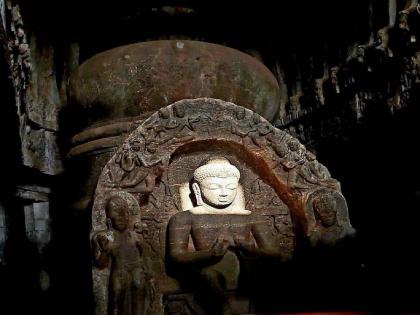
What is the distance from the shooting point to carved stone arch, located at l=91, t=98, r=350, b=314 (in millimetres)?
4285

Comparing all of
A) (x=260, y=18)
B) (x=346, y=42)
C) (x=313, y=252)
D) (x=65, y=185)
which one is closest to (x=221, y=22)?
(x=260, y=18)

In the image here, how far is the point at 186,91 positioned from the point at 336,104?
192cm

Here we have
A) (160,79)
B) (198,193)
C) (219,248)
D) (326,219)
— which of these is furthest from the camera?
(160,79)

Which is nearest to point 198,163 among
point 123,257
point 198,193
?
point 198,193

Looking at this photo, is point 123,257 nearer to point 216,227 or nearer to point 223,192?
point 216,227

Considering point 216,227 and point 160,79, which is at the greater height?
point 160,79

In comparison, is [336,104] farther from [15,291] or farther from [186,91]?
[15,291]

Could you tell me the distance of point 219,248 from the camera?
430 cm

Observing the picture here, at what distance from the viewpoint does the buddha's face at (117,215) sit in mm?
4082

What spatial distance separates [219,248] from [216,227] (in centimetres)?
24

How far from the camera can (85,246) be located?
5488mm

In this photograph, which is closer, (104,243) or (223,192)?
(104,243)

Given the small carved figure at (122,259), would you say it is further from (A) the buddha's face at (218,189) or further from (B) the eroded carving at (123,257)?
(A) the buddha's face at (218,189)

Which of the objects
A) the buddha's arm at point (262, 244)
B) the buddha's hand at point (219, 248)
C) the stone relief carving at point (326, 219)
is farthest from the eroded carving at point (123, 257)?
the stone relief carving at point (326, 219)
